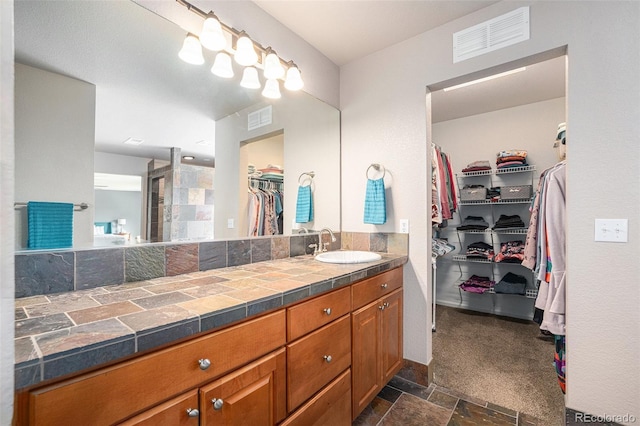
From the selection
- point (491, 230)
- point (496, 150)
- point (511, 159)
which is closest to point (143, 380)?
point (491, 230)

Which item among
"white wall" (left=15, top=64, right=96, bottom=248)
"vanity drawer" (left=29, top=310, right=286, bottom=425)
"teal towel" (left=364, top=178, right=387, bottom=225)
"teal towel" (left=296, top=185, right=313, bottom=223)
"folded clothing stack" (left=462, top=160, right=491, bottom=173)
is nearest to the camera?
"vanity drawer" (left=29, top=310, right=286, bottom=425)

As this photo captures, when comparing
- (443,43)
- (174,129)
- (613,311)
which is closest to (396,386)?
(613,311)

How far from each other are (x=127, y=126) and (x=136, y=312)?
2.86 feet

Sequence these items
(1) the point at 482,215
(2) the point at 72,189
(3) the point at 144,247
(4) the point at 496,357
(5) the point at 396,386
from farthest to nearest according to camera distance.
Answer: (1) the point at 482,215, (4) the point at 496,357, (5) the point at 396,386, (3) the point at 144,247, (2) the point at 72,189

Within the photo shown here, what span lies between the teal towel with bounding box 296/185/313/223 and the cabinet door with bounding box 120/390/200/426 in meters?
1.52

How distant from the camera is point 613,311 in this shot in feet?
4.70

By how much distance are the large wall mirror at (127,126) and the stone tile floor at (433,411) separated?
1.39m

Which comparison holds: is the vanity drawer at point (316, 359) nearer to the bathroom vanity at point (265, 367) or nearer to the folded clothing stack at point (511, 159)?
the bathroom vanity at point (265, 367)

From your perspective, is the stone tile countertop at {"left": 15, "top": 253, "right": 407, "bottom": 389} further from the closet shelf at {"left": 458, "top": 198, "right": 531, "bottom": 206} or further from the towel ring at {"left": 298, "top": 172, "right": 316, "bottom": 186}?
the closet shelf at {"left": 458, "top": 198, "right": 531, "bottom": 206}

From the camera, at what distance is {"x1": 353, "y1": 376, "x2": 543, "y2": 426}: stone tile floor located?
5.41ft

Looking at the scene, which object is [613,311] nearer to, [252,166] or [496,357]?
[496,357]

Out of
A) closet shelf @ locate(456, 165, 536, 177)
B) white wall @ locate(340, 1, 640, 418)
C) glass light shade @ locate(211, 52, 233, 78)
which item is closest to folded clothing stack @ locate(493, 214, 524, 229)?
closet shelf @ locate(456, 165, 536, 177)

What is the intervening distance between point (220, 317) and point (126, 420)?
0.31 metres

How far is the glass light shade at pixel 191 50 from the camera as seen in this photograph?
4.81 ft
